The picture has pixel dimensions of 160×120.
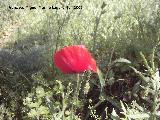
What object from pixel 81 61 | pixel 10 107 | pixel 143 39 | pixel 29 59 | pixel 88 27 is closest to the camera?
pixel 81 61

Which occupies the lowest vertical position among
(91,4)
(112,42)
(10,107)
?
(10,107)

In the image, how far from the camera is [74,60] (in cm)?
159

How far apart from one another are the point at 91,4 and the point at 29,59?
156 cm

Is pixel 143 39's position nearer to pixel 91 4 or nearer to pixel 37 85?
pixel 37 85

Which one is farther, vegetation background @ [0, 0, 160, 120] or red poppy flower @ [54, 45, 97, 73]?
vegetation background @ [0, 0, 160, 120]

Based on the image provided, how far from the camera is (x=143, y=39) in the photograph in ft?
9.62

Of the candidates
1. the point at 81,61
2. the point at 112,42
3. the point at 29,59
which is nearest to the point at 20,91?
the point at 29,59

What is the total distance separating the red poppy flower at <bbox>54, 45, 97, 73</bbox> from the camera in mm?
1568

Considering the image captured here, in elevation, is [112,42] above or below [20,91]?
above

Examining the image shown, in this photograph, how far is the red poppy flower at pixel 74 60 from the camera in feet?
5.14

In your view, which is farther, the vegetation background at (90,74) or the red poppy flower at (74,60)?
the vegetation background at (90,74)

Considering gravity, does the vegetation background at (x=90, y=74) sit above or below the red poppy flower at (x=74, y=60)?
below

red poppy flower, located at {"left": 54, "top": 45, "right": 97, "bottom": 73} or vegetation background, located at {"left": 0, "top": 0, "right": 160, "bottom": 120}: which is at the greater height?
red poppy flower, located at {"left": 54, "top": 45, "right": 97, "bottom": 73}

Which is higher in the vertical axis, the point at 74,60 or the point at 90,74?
the point at 74,60
